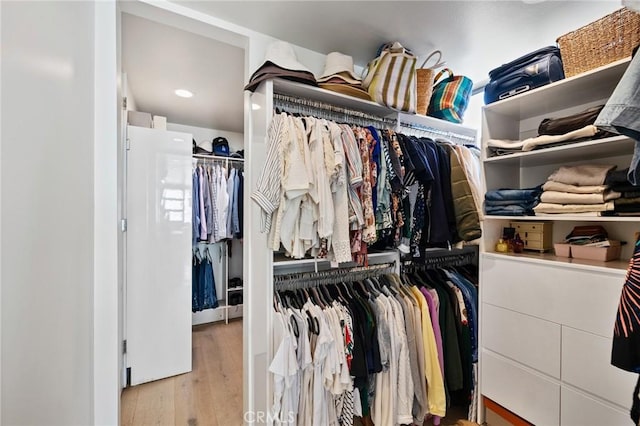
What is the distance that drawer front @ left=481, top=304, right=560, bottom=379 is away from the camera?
1.31 m

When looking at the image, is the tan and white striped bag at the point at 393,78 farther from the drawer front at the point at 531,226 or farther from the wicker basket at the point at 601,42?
the drawer front at the point at 531,226

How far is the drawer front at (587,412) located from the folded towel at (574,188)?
2.70 feet

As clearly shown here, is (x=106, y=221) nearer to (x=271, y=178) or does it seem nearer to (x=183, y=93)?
(x=271, y=178)

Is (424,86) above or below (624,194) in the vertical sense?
above

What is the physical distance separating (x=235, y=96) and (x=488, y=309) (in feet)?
8.65

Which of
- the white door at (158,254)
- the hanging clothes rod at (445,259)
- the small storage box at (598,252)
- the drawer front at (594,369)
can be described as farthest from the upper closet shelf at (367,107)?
the drawer front at (594,369)

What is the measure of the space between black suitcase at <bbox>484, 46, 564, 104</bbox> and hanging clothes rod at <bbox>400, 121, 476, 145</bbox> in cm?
46

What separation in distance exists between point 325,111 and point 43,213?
140 centimetres

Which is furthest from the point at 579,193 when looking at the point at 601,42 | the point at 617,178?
the point at 601,42

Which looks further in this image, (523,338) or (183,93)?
(183,93)

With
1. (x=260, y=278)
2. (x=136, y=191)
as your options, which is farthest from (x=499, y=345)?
(x=136, y=191)

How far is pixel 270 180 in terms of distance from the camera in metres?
1.21

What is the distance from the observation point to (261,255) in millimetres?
1445

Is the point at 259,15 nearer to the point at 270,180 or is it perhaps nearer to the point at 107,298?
the point at 270,180
